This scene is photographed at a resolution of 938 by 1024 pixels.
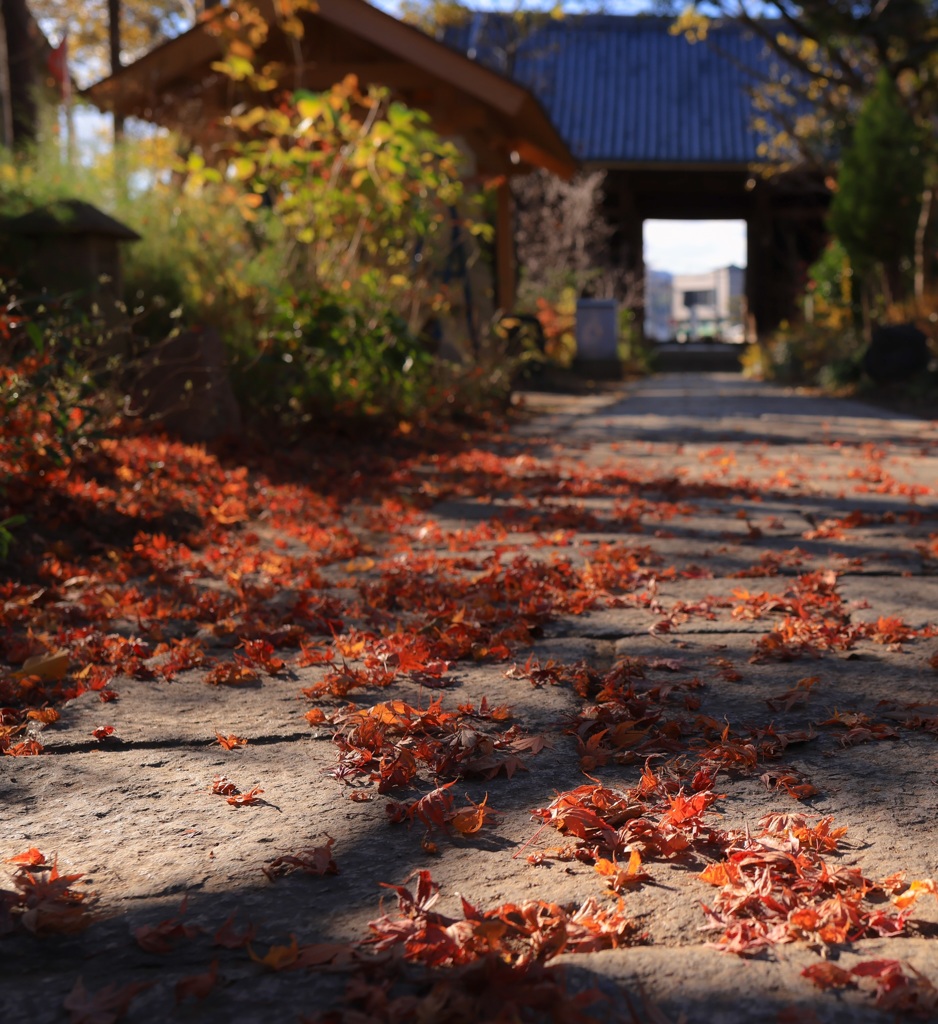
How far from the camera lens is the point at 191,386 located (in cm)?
539

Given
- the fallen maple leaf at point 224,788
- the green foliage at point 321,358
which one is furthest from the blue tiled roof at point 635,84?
the fallen maple leaf at point 224,788

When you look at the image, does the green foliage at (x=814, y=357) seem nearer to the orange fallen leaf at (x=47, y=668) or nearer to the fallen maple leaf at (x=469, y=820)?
the orange fallen leaf at (x=47, y=668)

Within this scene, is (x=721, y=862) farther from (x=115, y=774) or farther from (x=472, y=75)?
(x=472, y=75)

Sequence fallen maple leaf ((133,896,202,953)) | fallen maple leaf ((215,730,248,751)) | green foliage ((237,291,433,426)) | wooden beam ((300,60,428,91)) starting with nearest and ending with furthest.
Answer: fallen maple leaf ((133,896,202,953)), fallen maple leaf ((215,730,248,751)), green foliage ((237,291,433,426)), wooden beam ((300,60,428,91))

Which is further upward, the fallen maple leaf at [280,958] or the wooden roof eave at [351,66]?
the wooden roof eave at [351,66]

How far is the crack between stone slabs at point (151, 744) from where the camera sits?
78.8 inches

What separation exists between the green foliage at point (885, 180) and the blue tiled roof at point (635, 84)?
6180 mm

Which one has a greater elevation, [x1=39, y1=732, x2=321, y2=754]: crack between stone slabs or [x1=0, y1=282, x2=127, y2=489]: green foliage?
[x1=0, y1=282, x2=127, y2=489]: green foliage

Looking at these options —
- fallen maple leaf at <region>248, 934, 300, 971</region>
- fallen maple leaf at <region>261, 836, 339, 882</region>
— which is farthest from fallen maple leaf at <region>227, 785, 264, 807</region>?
fallen maple leaf at <region>248, 934, 300, 971</region>

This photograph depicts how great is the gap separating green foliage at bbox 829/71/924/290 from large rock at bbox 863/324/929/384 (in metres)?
1.97

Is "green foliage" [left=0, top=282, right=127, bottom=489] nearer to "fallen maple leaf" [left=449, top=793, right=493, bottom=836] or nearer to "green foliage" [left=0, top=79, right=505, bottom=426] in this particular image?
"green foliage" [left=0, top=79, right=505, bottom=426]

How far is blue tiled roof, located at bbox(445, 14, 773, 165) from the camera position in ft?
62.8

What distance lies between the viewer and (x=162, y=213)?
6.46 meters

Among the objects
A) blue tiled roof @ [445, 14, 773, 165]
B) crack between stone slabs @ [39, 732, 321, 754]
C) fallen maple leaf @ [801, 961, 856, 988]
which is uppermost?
blue tiled roof @ [445, 14, 773, 165]
